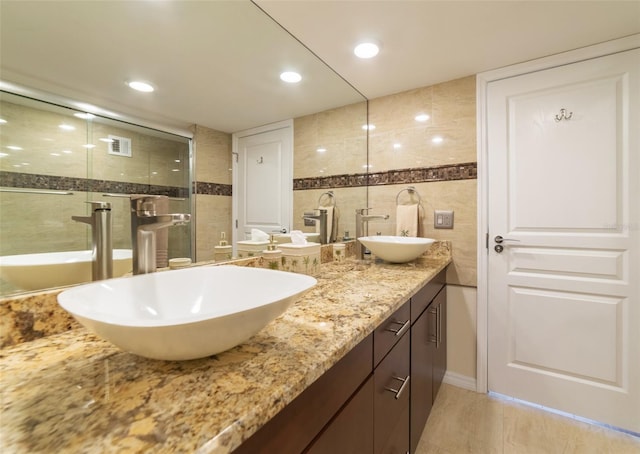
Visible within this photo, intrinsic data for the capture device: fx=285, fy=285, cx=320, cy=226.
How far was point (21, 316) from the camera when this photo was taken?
68 centimetres

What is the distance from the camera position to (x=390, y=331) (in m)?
0.98

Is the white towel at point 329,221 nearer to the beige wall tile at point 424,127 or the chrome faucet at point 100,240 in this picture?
the beige wall tile at point 424,127

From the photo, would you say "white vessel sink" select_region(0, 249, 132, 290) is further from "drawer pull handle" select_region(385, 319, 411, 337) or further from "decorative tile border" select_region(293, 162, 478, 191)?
"decorative tile border" select_region(293, 162, 478, 191)

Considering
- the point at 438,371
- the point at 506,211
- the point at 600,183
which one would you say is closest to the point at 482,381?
the point at 438,371

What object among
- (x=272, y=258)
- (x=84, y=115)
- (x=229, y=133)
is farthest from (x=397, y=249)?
(x=84, y=115)

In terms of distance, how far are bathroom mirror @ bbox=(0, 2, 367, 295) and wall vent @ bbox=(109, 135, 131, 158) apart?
16 millimetres

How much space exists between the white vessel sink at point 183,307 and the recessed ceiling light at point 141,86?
24.5 inches

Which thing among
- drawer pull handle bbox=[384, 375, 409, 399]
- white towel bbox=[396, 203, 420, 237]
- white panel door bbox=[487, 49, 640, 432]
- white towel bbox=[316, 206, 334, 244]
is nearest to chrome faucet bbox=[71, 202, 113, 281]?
drawer pull handle bbox=[384, 375, 409, 399]

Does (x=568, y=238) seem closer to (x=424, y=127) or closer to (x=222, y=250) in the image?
(x=424, y=127)

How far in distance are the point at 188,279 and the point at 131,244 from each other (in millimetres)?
226

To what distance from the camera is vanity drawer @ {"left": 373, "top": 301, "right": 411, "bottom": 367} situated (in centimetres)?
87

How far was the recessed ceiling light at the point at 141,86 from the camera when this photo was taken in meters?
0.92

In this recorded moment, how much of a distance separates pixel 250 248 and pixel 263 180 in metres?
0.38

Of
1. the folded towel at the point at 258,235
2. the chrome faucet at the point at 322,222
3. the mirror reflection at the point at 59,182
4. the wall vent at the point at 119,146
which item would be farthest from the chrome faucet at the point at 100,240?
the chrome faucet at the point at 322,222
